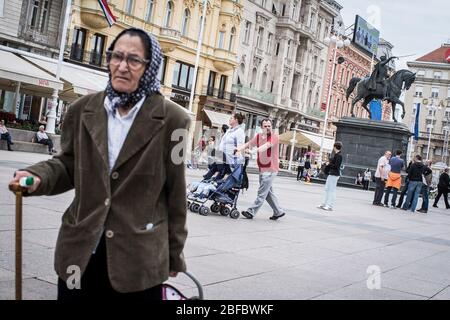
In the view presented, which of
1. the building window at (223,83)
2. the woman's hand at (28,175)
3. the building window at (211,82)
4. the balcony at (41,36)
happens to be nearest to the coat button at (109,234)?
the woman's hand at (28,175)

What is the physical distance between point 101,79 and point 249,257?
1003 inches

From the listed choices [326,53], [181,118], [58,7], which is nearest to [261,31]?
[326,53]

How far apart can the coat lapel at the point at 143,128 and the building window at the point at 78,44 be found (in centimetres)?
3612

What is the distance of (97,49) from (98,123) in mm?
38122

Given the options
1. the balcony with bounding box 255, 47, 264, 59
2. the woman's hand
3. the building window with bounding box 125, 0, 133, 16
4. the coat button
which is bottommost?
the coat button

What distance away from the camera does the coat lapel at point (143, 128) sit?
2.70 m

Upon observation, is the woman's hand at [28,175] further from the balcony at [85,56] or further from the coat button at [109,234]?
the balcony at [85,56]

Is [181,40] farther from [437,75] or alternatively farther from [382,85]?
[437,75]

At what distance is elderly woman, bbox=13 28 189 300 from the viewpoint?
2668 millimetres

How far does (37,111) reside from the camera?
3572 centimetres

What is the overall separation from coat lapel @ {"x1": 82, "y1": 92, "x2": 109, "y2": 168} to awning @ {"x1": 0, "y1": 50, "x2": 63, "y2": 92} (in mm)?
21391

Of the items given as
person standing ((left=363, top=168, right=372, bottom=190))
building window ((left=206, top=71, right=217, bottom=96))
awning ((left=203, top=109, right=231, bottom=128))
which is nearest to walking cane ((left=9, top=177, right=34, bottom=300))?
person standing ((left=363, top=168, right=372, bottom=190))

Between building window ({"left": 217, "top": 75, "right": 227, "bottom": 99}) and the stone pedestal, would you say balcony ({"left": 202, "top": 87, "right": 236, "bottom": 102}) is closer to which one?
building window ({"left": 217, "top": 75, "right": 227, "bottom": 99})
